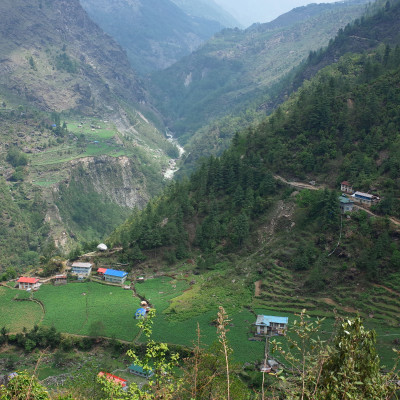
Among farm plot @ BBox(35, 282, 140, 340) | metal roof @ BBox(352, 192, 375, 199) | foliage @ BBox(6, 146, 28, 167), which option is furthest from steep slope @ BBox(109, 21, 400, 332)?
foliage @ BBox(6, 146, 28, 167)

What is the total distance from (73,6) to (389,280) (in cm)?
19422

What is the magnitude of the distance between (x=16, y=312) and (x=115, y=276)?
10920 millimetres

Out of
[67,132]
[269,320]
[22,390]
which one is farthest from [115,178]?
[22,390]

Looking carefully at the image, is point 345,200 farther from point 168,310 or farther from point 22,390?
point 22,390

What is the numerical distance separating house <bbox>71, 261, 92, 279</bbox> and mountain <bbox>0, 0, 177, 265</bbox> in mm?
34510

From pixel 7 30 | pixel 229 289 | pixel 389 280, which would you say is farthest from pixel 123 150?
pixel 389 280

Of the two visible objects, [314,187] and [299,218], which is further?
[314,187]

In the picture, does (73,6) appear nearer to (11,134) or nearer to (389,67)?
(11,134)

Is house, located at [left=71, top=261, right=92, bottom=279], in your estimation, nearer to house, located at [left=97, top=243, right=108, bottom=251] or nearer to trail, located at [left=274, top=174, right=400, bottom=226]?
house, located at [left=97, top=243, right=108, bottom=251]

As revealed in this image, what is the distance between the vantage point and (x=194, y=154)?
132 m

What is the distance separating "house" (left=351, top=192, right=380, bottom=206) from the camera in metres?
43.1

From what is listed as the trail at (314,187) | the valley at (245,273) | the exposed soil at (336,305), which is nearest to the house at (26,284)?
the valley at (245,273)

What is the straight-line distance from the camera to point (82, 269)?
4925 cm

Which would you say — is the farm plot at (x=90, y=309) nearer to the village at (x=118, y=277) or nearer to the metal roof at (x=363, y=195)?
the village at (x=118, y=277)
